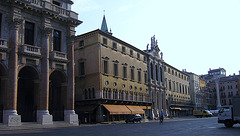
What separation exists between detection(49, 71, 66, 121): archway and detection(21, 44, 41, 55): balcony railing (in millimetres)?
4176

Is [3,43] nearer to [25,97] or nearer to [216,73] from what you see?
[25,97]

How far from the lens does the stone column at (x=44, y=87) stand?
27.6 meters

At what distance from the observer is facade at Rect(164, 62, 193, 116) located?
73250 millimetres

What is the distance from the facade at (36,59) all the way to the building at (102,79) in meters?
8.90

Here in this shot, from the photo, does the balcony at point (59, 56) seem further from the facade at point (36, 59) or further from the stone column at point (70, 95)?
the stone column at point (70, 95)

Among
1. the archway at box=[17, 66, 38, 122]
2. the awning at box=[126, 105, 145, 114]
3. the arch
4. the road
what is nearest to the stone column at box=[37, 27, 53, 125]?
the archway at box=[17, 66, 38, 122]

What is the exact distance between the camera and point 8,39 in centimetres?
2608

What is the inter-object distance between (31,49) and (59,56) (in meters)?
3.73

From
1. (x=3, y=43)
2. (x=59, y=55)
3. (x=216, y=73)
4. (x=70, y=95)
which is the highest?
(x=216, y=73)

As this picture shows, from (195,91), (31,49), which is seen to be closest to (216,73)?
(195,91)

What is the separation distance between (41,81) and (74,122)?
257 inches

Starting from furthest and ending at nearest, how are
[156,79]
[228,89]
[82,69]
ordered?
[228,89] < [156,79] < [82,69]

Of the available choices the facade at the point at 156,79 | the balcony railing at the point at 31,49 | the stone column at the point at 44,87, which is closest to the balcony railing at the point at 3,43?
the balcony railing at the point at 31,49

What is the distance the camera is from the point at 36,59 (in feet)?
91.7
